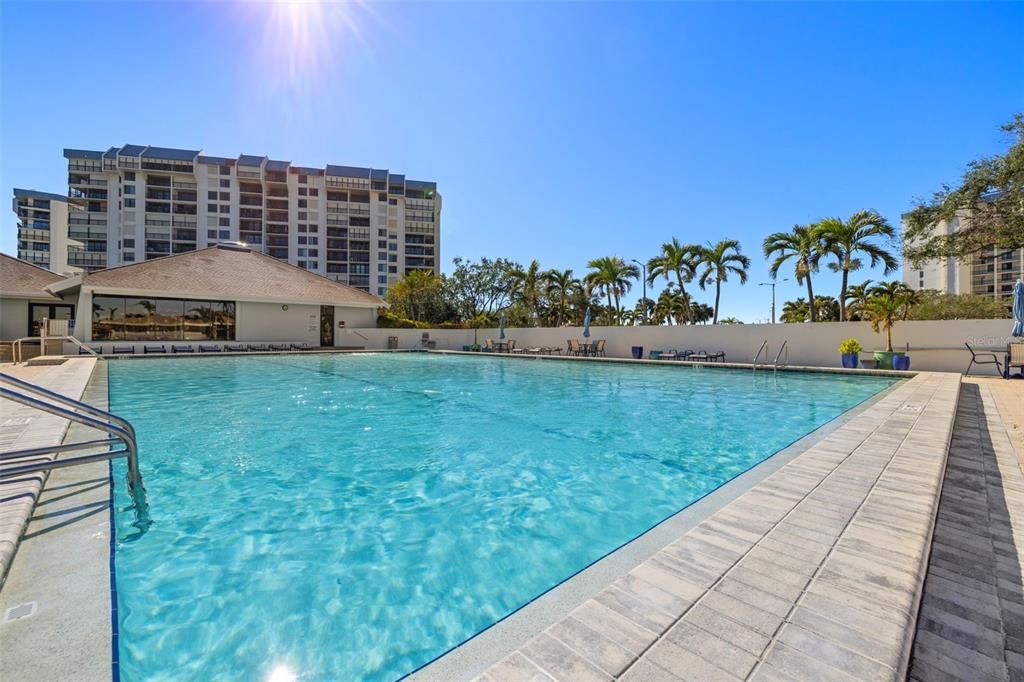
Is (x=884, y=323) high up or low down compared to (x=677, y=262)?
down

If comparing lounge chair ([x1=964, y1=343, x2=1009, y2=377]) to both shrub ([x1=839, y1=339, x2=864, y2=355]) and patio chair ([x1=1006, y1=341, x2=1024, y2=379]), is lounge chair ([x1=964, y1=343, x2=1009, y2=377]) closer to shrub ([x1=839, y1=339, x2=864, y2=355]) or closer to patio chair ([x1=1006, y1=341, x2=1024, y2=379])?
patio chair ([x1=1006, y1=341, x2=1024, y2=379])

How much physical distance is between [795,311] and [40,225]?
343 ft

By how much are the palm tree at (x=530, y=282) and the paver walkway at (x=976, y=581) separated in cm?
3104

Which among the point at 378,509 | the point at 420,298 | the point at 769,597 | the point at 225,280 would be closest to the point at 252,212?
the point at 420,298

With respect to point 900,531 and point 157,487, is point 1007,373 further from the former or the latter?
point 157,487

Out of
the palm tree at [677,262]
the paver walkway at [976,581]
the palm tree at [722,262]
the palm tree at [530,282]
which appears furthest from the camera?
the palm tree at [530,282]

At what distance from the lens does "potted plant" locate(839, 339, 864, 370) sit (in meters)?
13.3

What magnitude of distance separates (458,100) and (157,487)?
13726 mm

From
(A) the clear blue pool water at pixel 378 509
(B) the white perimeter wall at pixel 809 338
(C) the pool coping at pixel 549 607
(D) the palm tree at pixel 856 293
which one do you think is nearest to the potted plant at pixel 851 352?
(B) the white perimeter wall at pixel 809 338

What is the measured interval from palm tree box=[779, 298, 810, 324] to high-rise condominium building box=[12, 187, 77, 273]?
97.3 meters

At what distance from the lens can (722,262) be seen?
23.9 meters

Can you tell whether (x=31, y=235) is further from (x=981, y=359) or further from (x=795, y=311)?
(x=795, y=311)

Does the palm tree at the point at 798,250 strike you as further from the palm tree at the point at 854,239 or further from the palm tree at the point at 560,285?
the palm tree at the point at 560,285

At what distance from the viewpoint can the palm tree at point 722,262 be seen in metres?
23.6
